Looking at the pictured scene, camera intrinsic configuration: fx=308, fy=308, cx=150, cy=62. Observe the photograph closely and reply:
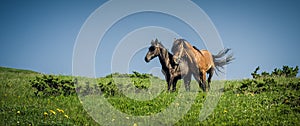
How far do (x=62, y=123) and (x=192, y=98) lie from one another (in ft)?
16.8

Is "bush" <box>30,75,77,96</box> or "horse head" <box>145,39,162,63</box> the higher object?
"horse head" <box>145,39,162,63</box>

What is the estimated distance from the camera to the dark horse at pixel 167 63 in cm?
1264

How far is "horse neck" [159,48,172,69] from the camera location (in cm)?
1286

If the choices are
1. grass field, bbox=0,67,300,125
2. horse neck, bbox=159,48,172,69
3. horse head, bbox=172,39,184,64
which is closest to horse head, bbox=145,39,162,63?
horse neck, bbox=159,48,172,69

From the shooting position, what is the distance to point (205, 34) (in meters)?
11.5

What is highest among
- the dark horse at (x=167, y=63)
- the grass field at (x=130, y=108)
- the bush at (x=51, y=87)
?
the dark horse at (x=167, y=63)

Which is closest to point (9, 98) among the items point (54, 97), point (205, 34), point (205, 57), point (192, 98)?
point (54, 97)

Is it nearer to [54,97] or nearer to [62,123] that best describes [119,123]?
[62,123]

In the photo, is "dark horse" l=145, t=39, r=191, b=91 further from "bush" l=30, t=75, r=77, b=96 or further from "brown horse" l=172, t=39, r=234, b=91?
"bush" l=30, t=75, r=77, b=96

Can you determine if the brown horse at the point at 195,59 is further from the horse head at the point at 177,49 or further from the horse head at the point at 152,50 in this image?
the horse head at the point at 152,50

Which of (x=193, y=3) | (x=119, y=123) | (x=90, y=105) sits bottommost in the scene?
(x=119, y=123)

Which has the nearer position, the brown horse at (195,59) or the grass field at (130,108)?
the grass field at (130,108)

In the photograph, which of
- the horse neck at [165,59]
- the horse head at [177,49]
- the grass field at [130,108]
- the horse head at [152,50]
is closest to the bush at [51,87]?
the grass field at [130,108]

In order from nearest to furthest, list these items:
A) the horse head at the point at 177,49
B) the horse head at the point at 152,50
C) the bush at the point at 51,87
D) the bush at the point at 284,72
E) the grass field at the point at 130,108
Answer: the grass field at the point at 130,108, the bush at the point at 51,87, the horse head at the point at 152,50, the horse head at the point at 177,49, the bush at the point at 284,72
